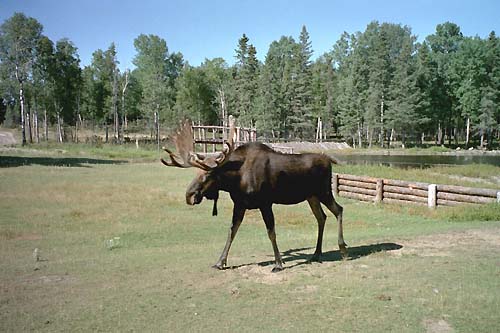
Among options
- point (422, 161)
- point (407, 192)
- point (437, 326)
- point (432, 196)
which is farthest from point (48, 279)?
point (422, 161)

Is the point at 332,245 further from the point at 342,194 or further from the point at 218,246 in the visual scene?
the point at 342,194

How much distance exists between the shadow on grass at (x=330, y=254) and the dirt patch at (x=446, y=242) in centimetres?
38

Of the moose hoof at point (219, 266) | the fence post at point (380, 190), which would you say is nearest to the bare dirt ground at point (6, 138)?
the fence post at point (380, 190)

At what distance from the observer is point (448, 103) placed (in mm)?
77625

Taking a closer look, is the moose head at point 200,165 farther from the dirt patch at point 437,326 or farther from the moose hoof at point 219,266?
the dirt patch at point 437,326

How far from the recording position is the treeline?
216ft

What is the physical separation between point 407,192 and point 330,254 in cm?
978

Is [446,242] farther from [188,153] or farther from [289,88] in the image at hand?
[289,88]

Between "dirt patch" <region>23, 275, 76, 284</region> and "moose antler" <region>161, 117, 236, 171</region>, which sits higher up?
"moose antler" <region>161, 117, 236, 171</region>

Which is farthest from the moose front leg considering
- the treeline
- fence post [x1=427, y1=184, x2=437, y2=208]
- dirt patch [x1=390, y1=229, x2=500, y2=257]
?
the treeline

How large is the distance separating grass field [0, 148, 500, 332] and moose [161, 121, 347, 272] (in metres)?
1.09

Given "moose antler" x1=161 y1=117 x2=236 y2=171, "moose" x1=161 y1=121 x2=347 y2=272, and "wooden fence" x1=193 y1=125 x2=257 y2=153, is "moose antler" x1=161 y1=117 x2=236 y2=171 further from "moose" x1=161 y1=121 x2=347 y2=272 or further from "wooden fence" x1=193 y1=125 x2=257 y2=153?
"wooden fence" x1=193 y1=125 x2=257 y2=153

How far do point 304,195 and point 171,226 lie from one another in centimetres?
669

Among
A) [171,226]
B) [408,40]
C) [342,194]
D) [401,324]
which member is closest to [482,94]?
[408,40]
